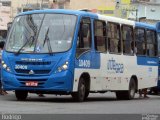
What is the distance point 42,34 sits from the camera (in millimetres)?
18672

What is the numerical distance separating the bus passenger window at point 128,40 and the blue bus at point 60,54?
1.17 metres

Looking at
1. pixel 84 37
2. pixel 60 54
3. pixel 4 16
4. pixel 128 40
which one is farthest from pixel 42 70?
pixel 4 16

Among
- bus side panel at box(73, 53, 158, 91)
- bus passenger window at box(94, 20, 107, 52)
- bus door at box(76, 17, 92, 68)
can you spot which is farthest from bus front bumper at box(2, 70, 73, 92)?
bus passenger window at box(94, 20, 107, 52)

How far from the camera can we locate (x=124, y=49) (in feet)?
74.3

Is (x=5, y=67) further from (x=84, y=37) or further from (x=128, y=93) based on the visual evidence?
(x=128, y=93)

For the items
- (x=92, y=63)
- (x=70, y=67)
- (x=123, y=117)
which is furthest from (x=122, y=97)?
(x=123, y=117)

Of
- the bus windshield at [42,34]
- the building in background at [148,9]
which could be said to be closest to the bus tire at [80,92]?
the bus windshield at [42,34]

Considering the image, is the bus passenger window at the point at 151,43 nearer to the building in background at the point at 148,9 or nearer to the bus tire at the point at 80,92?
the bus tire at the point at 80,92

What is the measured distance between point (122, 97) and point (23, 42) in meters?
6.50

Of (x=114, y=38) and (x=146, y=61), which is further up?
(x=114, y=38)

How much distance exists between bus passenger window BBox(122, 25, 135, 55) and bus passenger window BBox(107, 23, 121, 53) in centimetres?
55

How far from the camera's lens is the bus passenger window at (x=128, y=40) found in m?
22.7

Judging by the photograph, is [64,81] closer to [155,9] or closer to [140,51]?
[140,51]

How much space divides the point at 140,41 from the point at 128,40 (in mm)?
1334
